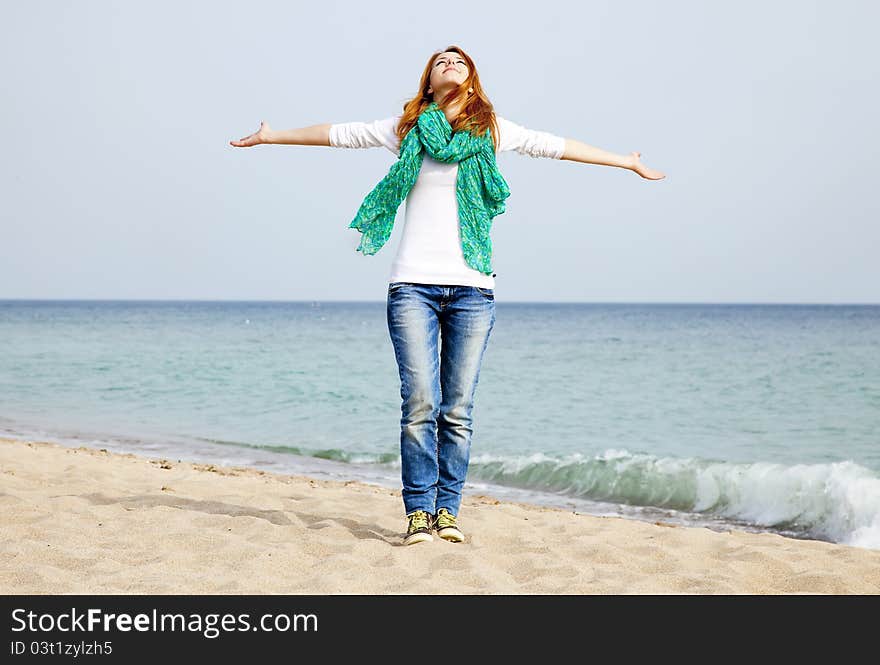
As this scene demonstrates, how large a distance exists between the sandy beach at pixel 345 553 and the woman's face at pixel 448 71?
2.12 meters

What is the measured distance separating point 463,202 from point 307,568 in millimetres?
1761

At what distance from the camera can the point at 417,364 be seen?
13.3ft

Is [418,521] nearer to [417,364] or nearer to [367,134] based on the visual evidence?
[417,364]

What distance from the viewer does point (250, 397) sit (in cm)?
1539

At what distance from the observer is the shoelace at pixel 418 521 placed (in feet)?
13.8

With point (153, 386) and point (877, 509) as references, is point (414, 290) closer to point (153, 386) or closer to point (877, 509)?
point (877, 509)

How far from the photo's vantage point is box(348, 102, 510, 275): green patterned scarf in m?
3.99

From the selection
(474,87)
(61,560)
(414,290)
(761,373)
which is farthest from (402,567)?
(761,373)

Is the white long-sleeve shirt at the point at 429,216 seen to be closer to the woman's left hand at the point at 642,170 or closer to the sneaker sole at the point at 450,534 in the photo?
the woman's left hand at the point at 642,170

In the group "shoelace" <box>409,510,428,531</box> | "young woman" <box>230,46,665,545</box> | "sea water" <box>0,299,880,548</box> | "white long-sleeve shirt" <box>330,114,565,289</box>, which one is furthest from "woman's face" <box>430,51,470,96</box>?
"sea water" <box>0,299,880,548</box>

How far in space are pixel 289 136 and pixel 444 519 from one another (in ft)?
6.48

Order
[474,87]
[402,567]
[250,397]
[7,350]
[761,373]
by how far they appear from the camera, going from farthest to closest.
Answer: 1. [7,350]
2. [761,373]
3. [250,397]
4. [474,87]
5. [402,567]

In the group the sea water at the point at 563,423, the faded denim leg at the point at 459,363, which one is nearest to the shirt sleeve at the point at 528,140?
the faded denim leg at the point at 459,363

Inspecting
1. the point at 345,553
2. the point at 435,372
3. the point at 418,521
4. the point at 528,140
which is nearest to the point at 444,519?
the point at 418,521
